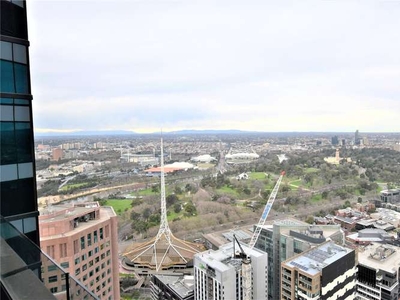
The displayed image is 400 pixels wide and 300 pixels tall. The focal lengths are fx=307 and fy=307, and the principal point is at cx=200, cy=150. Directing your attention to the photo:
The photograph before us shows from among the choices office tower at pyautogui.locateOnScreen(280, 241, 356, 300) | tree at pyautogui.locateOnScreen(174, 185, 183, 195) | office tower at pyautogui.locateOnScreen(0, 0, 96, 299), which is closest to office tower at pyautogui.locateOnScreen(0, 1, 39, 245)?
office tower at pyautogui.locateOnScreen(0, 0, 96, 299)

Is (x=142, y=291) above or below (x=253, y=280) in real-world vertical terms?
below

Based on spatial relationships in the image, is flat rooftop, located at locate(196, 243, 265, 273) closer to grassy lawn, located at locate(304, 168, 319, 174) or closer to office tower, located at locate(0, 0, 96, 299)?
office tower, located at locate(0, 0, 96, 299)

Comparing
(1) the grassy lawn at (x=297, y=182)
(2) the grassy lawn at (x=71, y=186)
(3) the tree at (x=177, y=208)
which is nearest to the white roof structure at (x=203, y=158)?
(1) the grassy lawn at (x=297, y=182)

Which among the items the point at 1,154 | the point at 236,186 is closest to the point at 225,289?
the point at 1,154

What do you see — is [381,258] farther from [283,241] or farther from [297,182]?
[297,182]

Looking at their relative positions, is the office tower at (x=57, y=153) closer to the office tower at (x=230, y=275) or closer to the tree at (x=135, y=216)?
the tree at (x=135, y=216)

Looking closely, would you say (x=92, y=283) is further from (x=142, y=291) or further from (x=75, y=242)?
(x=142, y=291)
